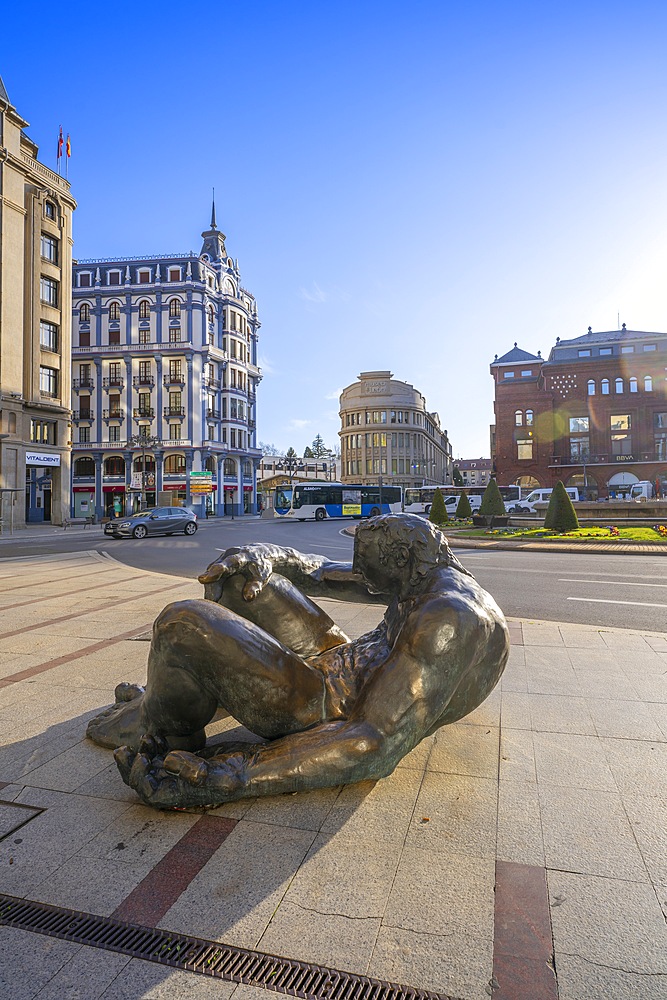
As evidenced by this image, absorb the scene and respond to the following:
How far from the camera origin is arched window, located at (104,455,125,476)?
47.2 m

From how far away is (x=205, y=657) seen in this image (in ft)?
6.52

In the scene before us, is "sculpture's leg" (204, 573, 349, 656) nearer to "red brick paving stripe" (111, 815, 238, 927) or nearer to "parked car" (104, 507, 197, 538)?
"red brick paving stripe" (111, 815, 238, 927)

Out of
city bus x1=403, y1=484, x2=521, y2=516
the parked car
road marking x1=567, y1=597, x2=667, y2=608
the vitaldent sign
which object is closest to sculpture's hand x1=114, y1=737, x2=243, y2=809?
road marking x1=567, y1=597, x2=667, y2=608

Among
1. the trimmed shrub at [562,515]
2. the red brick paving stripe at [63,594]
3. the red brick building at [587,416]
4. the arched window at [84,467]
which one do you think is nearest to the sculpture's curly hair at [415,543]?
→ the red brick paving stripe at [63,594]

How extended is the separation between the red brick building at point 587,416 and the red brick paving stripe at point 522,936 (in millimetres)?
53387

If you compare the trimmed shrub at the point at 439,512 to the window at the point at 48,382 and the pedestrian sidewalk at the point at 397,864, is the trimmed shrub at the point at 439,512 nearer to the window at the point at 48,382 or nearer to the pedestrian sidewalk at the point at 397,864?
the window at the point at 48,382

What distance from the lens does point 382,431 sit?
88250 millimetres

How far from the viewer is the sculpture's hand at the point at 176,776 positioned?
192 cm

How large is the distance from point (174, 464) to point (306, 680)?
1826 inches

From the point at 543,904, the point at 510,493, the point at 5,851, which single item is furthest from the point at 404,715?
the point at 510,493

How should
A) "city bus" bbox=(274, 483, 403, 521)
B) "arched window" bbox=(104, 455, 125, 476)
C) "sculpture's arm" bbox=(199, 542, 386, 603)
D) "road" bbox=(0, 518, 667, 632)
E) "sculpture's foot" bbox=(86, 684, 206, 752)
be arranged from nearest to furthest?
1. "sculpture's arm" bbox=(199, 542, 386, 603)
2. "sculpture's foot" bbox=(86, 684, 206, 752)
3. "road" bbox=(0, 518, 667, 632)
4. "city bus" bbox=(274, 483, 403, 521)
5. "arched window" bbox=(104, 455, 125, 476)

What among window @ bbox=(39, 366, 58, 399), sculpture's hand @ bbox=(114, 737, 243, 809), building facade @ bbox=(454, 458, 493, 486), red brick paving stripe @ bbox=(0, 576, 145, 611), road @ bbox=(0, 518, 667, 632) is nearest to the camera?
sculpture's hand @ bbox=(114, 737, 243, 809)

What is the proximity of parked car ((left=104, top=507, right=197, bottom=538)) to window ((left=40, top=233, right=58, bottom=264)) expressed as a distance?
17.0m

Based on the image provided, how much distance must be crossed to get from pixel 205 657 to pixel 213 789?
0.44 metres
